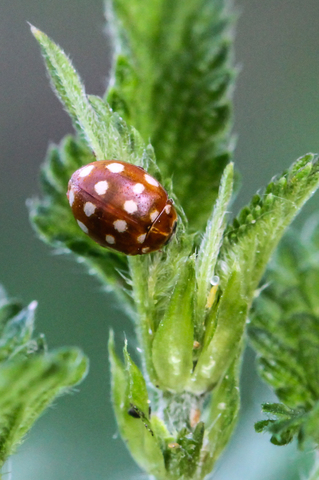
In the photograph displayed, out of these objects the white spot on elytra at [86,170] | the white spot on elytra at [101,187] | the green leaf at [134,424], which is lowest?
the green leaf at [134,424]

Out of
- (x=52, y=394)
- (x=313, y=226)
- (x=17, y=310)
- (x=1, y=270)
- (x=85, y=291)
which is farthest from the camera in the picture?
(x=1, y=270)

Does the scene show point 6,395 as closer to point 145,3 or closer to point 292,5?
point 145,3

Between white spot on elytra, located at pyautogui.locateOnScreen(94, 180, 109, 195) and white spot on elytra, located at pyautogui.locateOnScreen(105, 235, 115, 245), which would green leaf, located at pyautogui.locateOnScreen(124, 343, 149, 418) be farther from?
white spot on elytra, located at pyautogui.locateOnScreen(94, 180, 109, 195)

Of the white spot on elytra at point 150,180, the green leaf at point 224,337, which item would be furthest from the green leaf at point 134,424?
the white spot on elytra at point 150,180

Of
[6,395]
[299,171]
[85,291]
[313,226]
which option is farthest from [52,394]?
[85,291]

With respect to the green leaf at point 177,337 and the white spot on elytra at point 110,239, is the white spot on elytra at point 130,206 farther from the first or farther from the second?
the green leaf at point 177,337

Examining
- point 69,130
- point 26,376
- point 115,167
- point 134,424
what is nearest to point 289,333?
point 134,424

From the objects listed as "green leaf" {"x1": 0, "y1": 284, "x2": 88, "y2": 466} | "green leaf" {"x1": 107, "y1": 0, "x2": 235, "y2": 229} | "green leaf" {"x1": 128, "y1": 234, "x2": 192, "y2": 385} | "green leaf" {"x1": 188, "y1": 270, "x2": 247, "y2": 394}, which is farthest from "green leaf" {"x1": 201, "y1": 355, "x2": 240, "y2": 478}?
"green leaf" {"x1": 107, "y1": 0, "x2": 235, "y2": 229}
